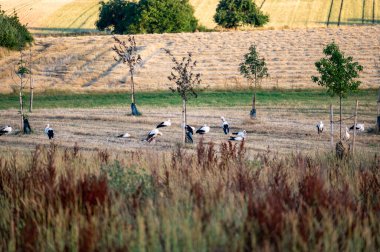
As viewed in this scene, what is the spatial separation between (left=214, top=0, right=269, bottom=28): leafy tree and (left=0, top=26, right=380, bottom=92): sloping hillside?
61.9ft

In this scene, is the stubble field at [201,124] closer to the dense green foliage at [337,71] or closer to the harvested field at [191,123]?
the harvested field at [191,123]

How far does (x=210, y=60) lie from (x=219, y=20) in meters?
32.5

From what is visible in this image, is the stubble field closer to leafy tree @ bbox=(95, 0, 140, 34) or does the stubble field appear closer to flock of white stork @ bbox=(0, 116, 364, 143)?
flock of white stork @ bbox=(0, 116, 364, 143)

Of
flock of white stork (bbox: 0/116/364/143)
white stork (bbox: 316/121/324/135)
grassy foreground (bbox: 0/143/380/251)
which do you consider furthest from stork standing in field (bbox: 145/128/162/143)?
grassy foreground (bbox: 0/143/380/251)

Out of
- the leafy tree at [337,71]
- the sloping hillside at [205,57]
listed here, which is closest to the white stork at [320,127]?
the leafy tree at [337,71]

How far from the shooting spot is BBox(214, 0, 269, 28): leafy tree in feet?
284

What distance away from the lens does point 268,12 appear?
93438 millimetres

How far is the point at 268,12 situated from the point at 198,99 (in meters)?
55.8

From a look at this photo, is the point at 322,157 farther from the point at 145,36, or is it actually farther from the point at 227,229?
the point at 145,36

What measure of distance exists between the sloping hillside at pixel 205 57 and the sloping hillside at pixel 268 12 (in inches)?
783

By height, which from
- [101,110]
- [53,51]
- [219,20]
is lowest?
[101,110]

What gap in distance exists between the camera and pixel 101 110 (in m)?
35.9

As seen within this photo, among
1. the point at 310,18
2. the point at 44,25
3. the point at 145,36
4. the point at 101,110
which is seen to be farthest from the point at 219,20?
the point at 101,110

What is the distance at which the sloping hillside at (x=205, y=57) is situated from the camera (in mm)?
49125
